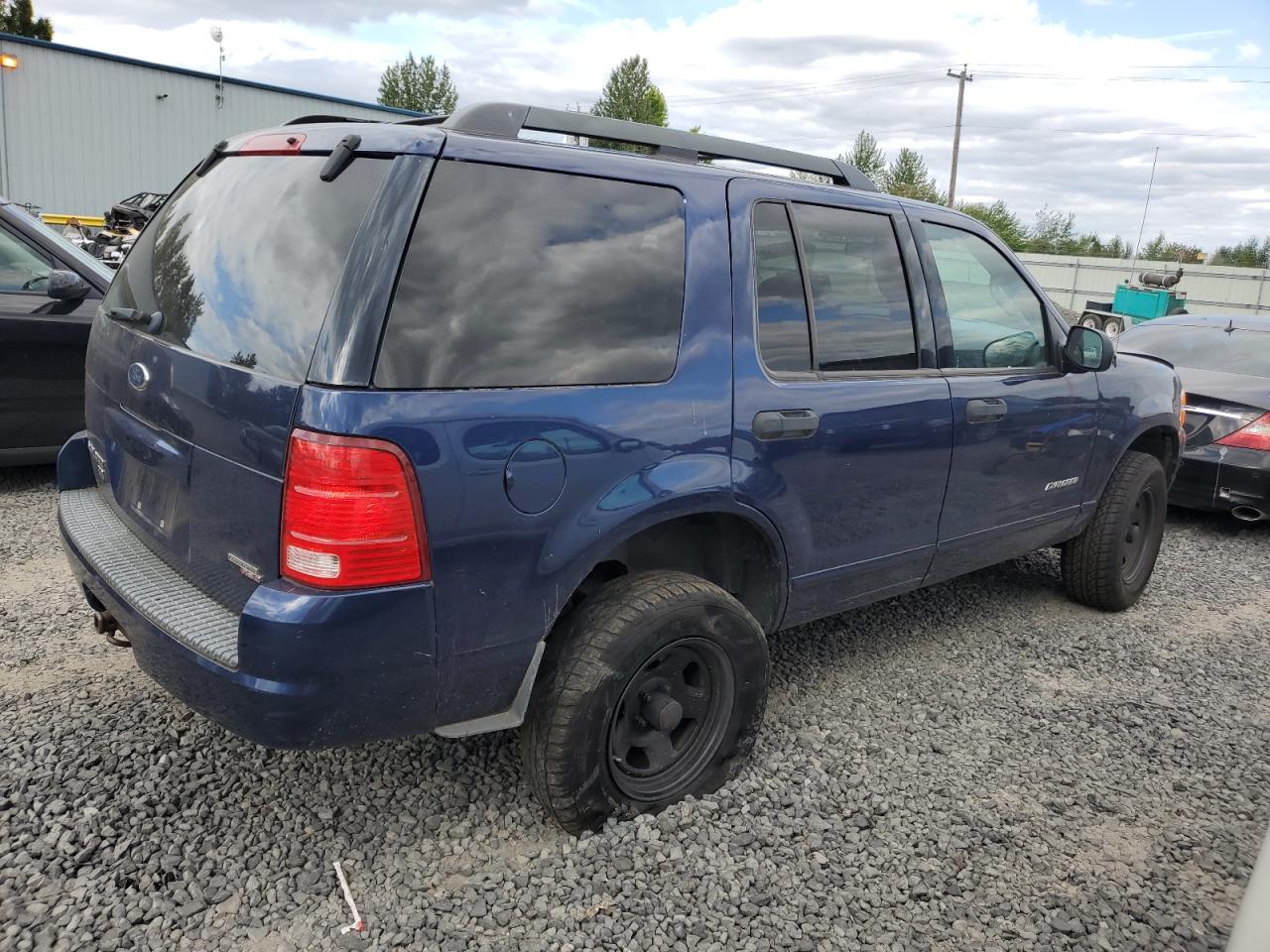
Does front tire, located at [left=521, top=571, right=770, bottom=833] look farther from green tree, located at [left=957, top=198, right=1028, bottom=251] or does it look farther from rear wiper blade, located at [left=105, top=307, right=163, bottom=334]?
green tree, located at [left=957, top=198, right=1028, bottom=251]

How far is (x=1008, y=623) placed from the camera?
4.57m

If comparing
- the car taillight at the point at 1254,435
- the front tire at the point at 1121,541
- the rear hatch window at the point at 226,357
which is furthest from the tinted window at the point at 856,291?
the car taillight at the point at 1254,435

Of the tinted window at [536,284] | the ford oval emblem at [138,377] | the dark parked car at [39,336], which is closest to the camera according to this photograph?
the tinted window at [536,284]

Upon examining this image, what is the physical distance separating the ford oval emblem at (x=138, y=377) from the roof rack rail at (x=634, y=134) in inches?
38.5

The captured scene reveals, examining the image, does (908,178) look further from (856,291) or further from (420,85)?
(856,291)

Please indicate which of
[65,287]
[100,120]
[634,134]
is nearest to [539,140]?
[634,134]

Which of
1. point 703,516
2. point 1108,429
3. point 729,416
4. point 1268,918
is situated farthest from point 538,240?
point 1108,429

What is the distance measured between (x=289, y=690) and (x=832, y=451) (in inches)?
67.8

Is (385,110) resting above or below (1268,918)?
above

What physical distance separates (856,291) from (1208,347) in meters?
5.43

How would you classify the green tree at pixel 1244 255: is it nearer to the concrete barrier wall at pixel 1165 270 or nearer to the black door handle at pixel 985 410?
the concrete barrier wall at pixel 1165 270

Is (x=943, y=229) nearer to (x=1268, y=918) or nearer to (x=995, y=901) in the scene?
(x=995, y=901)

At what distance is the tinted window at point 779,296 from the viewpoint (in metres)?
2.88

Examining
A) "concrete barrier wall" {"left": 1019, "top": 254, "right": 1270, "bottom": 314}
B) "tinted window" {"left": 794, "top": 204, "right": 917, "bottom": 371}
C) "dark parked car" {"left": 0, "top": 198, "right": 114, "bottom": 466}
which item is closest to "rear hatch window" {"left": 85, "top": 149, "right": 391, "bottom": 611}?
"tinted window" {"left": 794, "top": 204, "right": 917, "bottom": 371}
